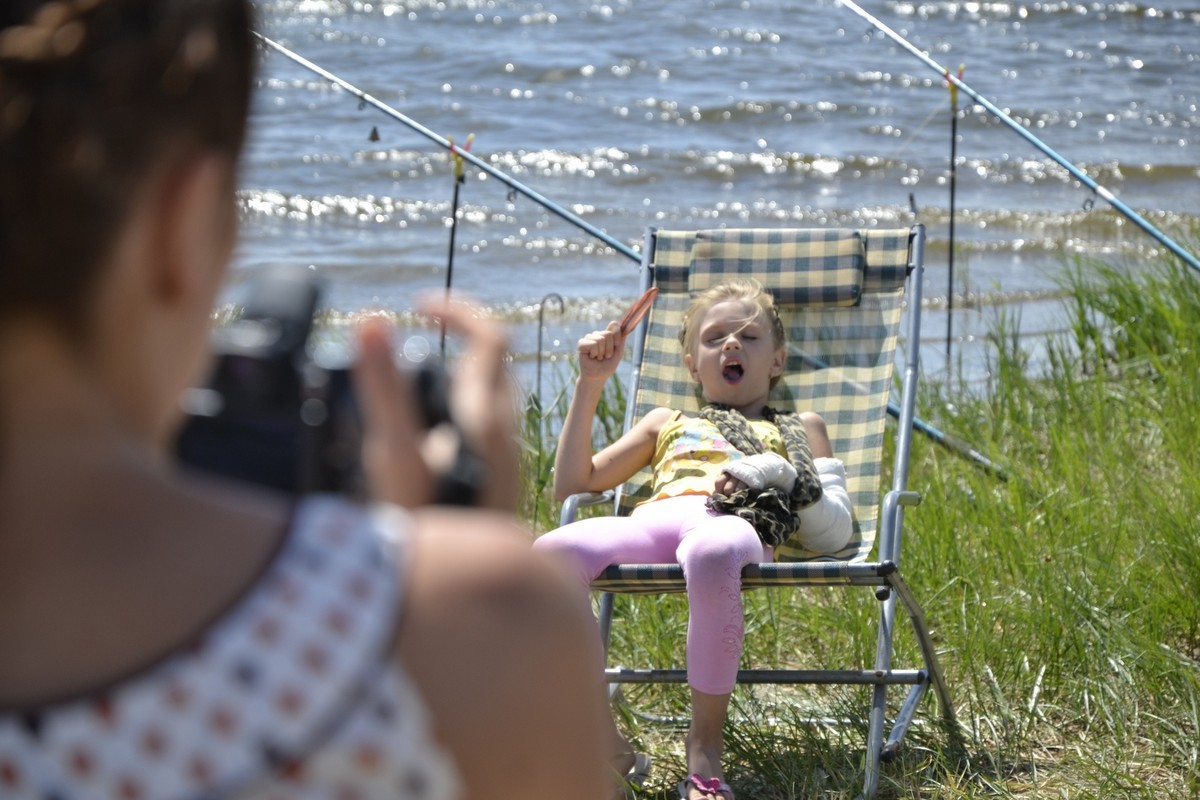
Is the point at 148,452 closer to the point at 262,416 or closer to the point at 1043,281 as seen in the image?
the point at 262,416

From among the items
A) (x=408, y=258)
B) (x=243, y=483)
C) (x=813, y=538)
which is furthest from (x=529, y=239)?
(x=243, y=483)

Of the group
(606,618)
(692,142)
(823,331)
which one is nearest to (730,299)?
(823,331)

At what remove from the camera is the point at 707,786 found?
2.75m

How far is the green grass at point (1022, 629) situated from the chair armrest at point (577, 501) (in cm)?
26

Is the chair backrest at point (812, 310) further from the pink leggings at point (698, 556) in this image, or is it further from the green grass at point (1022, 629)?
the pink leggings at point (698, 556)

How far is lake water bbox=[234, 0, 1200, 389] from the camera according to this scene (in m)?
8.18

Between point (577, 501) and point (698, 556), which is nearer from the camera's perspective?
point (698, 556)

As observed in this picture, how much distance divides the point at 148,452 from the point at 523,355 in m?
5.50

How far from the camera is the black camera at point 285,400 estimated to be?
88 centimetres

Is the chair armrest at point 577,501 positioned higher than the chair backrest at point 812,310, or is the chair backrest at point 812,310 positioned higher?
the chair backrest at point 812,310

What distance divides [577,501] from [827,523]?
534 mm

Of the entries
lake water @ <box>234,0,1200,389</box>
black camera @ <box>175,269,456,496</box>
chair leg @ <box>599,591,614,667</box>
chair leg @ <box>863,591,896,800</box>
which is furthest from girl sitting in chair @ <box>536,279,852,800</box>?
black camera @ <box>175,269,456,496</box>

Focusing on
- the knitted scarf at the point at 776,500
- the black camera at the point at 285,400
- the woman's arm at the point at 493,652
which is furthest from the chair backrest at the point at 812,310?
the woman's arm at the point at 493,652

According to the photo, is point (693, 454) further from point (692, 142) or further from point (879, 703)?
point (692, 142)
